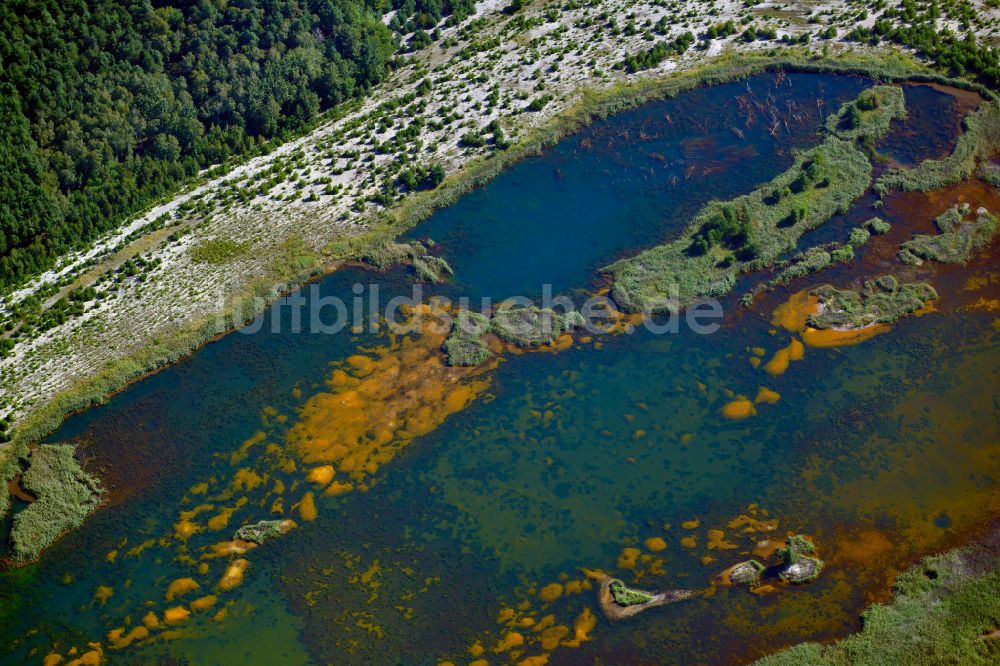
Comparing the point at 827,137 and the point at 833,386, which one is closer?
the point at 833,386

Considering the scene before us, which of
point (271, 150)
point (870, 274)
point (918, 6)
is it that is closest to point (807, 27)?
point (918, 6)

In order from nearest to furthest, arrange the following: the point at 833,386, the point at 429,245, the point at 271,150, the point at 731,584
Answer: the point at 731,584
the point at 833,386
the point at 429,245
the point at 271,150

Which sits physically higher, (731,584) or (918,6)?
(918,6)

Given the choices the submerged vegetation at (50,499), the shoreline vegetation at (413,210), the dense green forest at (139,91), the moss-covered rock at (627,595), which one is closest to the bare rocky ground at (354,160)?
the shoreline vegetation at (413,210)

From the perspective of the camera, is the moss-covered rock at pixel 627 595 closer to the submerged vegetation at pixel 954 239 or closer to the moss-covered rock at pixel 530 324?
the moss-covered rock at pixel 530 324

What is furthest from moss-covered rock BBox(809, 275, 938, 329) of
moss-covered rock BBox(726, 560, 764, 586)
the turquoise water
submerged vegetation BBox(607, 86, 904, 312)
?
moss-covered rock BBox(726, 560, 764, 586)

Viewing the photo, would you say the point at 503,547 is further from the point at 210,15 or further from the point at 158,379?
the point at 210,15

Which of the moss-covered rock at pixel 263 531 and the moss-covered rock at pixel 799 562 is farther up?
the moss-covered rock at pixel 263 531
